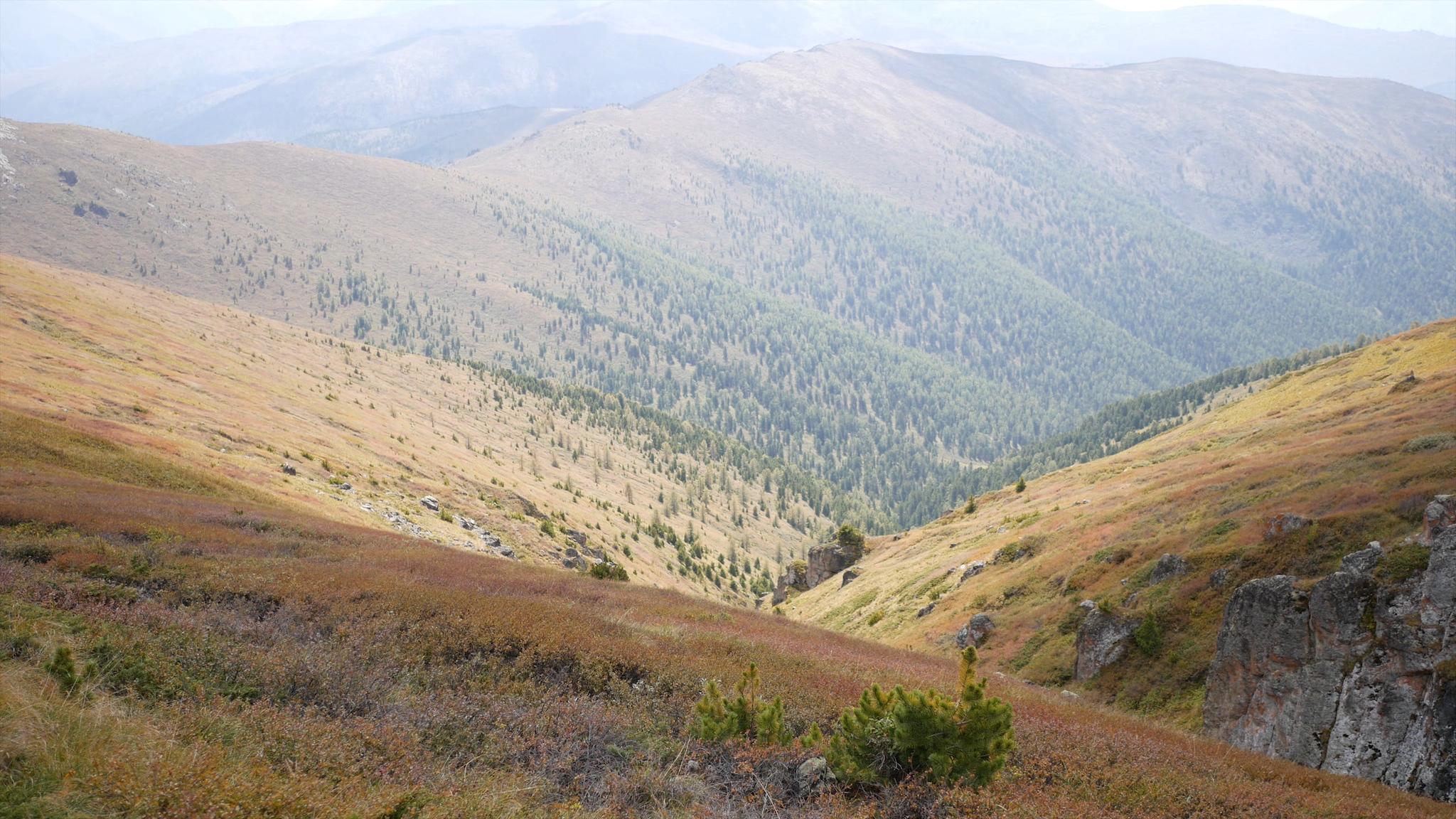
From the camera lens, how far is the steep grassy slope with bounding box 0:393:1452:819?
8.66m

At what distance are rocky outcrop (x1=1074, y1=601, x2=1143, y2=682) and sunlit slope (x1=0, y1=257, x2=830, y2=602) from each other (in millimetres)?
35113

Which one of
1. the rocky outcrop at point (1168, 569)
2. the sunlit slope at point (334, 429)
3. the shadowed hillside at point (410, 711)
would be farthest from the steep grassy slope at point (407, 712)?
the sunlit slope at point (334, 429)

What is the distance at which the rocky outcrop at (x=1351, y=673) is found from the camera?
1587cm

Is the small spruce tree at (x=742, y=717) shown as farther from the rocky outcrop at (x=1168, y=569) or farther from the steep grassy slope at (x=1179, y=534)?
the rocky outcrop at (x=1168, y=569)

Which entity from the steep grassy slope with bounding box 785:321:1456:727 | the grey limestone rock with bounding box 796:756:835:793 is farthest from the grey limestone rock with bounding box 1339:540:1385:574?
the grey limestone rock with bounding box 796:756:835:793

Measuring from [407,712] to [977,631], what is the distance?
102ft

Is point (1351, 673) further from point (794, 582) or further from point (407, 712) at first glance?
point (794, 582)

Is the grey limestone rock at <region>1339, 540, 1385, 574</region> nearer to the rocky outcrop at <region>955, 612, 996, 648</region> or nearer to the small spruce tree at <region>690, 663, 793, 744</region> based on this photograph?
the small spruce tree at <region>690, 663, 793, 744</region>

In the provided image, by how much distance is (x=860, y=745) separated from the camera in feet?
39.4

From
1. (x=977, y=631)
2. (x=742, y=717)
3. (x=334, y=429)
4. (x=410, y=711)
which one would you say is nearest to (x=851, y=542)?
(x=977, y=631)

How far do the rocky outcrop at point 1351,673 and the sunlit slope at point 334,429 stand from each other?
3902 centimetres

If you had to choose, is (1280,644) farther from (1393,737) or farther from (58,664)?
(58,664)

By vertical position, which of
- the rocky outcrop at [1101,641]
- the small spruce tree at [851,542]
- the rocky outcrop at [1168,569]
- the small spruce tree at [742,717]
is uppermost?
the small spruce tree at [742,717]

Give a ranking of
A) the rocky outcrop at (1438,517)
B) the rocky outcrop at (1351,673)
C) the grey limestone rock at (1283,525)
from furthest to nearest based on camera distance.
→ the grey limestone rock at (1283,525) → the rocky outcrop at (1438,517) → the rocky outcrop at (1351,673)
